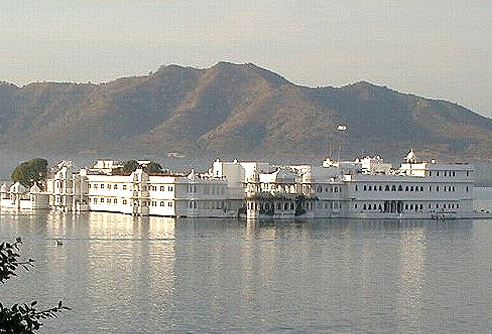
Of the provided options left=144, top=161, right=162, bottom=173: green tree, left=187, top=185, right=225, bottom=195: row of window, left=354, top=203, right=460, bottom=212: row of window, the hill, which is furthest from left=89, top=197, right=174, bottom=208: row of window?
the hill

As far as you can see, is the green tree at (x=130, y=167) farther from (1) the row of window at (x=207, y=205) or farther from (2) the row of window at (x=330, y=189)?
(2) the row of window at (x=330, y=189)

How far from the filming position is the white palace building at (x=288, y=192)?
45500 mm

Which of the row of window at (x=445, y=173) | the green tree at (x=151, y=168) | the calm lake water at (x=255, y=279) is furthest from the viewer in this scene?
the green tree at (x=151, y=168)

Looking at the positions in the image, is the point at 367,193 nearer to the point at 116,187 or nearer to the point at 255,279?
the point at 116,187

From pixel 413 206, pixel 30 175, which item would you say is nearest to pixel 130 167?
pixel 30 175

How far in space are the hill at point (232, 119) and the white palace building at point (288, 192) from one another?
239ft

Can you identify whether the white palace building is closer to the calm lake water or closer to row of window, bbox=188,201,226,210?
row of window, bbox=188,201,226,210

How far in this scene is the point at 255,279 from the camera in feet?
80.1

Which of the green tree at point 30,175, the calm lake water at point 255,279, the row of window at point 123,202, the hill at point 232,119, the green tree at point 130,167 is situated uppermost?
the hill at point 232,119

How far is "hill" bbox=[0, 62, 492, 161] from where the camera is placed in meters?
134

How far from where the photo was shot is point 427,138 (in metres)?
138

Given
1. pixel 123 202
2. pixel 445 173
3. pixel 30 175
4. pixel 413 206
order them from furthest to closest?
1. pixel 30 175
2. pixel 445 173
3. pixel 123 202
4. pixel 413 206

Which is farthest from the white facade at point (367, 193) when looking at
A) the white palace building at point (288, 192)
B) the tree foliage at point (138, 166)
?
the tree foliage at point (138, 166)

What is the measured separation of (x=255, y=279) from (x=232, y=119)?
121812mm
